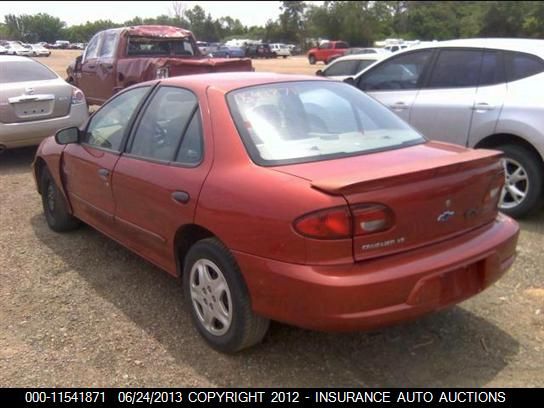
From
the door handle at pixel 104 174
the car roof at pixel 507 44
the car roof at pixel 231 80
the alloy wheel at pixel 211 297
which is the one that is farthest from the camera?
the car roof at pixel 507 44

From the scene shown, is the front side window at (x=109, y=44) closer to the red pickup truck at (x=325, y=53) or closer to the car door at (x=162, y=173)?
the car door at (x=162, y=173)

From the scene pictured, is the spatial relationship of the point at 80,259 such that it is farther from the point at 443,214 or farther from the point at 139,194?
the point at 443,214

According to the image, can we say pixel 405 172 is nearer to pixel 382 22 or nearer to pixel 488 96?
pixel 488 96

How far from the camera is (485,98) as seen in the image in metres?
5.48

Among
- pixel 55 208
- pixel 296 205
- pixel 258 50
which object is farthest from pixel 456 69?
pixel 258 50

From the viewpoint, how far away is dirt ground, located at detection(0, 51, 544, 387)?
2.95 metres

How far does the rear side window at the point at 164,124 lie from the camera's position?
11.3ft

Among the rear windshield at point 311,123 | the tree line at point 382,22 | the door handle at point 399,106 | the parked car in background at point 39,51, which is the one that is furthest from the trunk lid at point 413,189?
the tree line at point 382,22

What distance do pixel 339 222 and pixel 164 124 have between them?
5.34 ft

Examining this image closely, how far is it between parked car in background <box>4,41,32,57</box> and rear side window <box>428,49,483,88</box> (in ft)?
22.6

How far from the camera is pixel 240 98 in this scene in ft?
10.8

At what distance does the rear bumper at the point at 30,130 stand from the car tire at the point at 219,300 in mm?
5156

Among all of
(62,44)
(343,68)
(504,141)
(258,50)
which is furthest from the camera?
(258,50)
